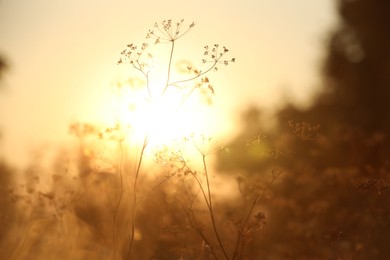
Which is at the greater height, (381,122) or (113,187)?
(381,122)

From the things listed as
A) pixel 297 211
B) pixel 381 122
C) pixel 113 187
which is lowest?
pixel 113 187

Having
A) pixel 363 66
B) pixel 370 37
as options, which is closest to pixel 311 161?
pixel 363 66

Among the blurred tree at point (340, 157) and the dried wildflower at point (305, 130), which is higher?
the blurred tree at point (340, 157)

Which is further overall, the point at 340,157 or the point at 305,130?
the point at 340,157

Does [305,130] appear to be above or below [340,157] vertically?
below

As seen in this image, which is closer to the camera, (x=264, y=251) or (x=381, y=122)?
(x=264, y=251)

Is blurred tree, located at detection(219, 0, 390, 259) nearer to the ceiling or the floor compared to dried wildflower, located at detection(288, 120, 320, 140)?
nearer to the ceiling

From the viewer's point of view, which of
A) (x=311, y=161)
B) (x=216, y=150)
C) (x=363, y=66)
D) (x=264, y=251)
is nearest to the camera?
(x=216, y=150)

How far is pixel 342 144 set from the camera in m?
13.1

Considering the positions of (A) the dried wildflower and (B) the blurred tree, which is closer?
(A) the dried wildflower

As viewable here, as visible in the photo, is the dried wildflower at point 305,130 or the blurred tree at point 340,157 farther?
the blurred tree at point 340,157

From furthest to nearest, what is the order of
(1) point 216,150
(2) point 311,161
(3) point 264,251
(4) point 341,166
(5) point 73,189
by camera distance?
(2) point 311,161 < (4) point 341,166 < (3) point 264,251 < (5) point 73,189 < (1) point 216,150

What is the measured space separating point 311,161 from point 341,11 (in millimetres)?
5948

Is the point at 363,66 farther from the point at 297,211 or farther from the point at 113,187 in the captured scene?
the point at 113,187
